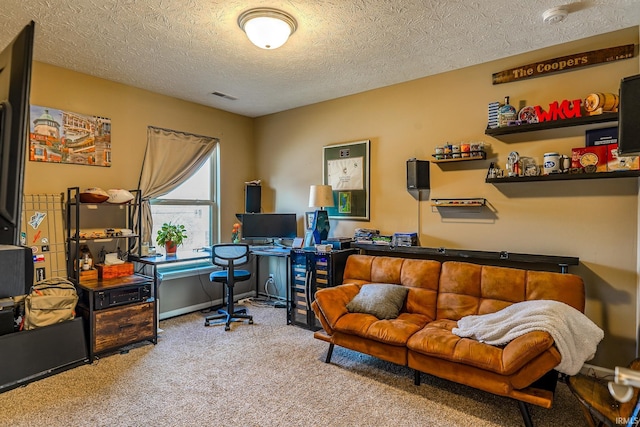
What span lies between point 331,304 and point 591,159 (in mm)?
2359

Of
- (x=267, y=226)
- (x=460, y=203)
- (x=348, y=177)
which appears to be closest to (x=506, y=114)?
(x=460, y=203)

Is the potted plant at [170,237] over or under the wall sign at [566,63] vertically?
under

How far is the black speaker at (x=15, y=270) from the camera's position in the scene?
2.07 ft

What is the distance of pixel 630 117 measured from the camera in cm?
164

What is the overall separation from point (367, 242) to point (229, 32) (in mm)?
2415

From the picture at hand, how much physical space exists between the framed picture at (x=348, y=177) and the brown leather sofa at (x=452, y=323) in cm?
82

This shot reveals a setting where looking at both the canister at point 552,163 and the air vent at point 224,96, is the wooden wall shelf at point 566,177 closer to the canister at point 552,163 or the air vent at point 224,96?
the canister at point 552,163

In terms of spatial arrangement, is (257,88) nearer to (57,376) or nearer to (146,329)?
(146,329)

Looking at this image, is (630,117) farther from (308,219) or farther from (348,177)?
(308,219)

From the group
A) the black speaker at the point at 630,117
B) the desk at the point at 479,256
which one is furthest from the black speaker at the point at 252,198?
the black speaker at the point at 630,117

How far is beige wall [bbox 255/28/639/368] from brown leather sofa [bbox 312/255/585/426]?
0.47 metres

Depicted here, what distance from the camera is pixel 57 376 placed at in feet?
9.17

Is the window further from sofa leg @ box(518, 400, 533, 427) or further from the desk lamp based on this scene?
sofa leg @ box(518, 400, 533, 427)

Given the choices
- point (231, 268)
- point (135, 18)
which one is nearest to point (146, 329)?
point (231, 268)
